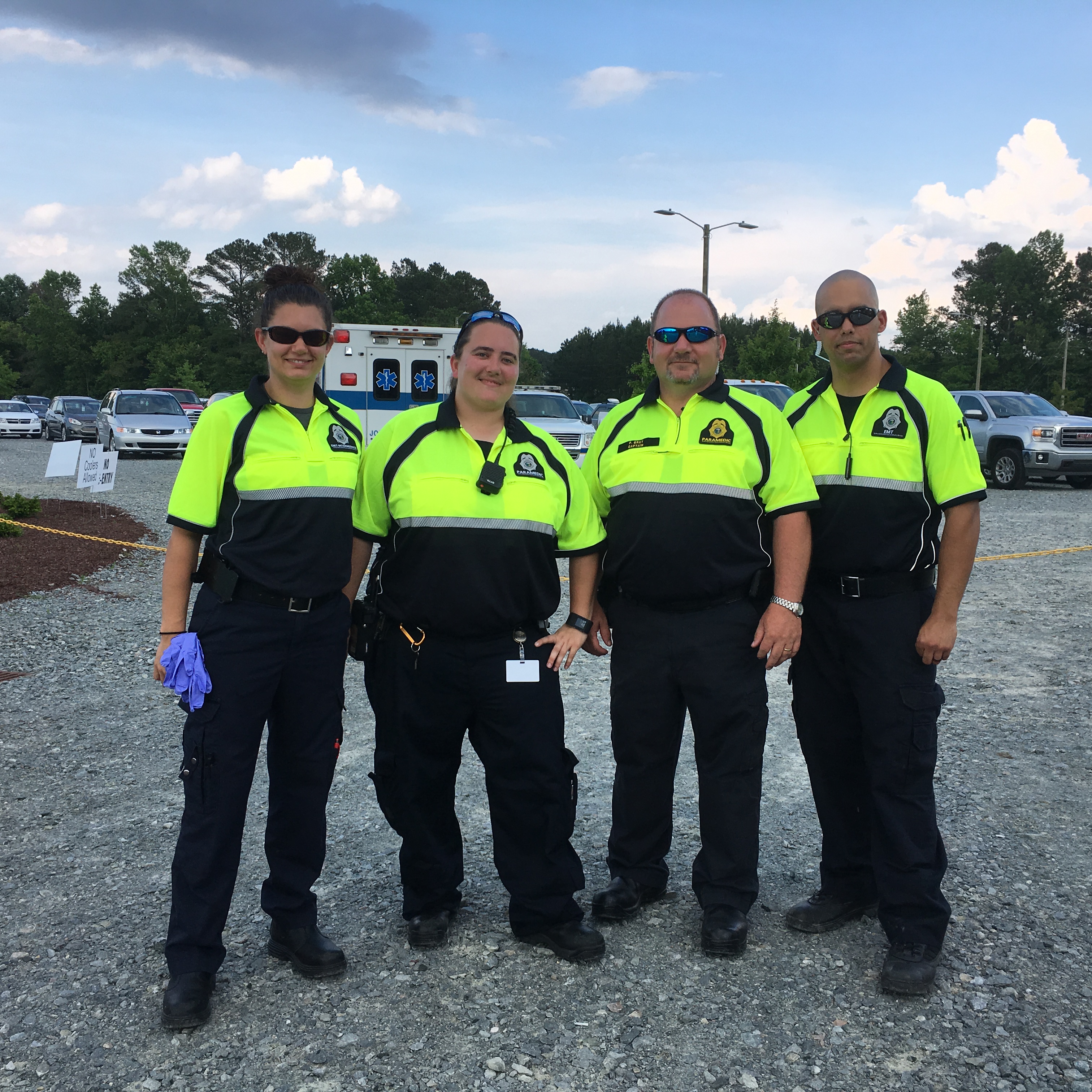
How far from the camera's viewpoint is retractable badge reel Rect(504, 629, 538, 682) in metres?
3.22

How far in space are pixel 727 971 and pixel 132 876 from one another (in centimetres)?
217

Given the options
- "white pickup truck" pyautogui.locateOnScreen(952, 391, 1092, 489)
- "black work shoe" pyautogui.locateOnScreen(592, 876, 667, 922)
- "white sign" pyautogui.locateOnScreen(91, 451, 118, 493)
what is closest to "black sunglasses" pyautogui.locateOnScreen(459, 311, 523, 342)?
"black work shoe" pyautogui.locateOnScreen(592, 876, 667, 922)

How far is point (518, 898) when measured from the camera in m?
3.34

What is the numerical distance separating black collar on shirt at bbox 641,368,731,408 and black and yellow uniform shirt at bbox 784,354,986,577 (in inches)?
15.0

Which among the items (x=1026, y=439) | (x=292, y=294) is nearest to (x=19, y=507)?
(x=292, y=294)

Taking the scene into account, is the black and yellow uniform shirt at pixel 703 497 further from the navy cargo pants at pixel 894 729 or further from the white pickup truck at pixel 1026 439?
the white pickup truck at pixel 1026 439

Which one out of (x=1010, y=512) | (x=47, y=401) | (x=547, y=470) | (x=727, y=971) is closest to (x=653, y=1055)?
(x=727, y=971)

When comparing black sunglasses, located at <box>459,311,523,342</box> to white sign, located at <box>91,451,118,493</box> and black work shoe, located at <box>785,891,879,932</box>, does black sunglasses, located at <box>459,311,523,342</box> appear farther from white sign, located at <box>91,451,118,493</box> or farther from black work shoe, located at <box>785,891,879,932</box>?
white sign, located at <box>91,451,118,493</box>

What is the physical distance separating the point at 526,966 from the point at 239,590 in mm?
1483

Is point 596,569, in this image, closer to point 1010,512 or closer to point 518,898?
point 518,898

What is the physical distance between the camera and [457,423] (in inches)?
128

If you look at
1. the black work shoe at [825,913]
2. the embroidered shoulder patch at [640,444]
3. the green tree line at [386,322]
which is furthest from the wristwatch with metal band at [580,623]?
the green tree line at [386,322]

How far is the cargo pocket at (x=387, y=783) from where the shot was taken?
130 inches

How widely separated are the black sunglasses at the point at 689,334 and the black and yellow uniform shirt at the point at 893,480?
53 centimetres
